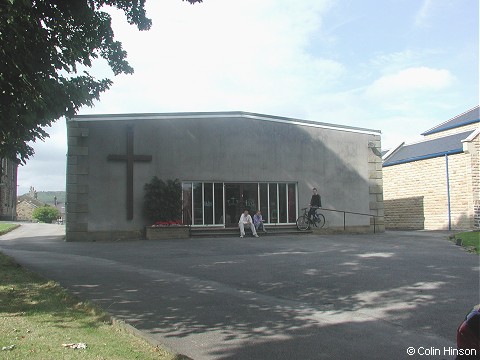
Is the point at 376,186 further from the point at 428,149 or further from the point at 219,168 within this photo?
the point at 219,168

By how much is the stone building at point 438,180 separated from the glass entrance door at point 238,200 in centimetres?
1113

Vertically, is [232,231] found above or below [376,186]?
below

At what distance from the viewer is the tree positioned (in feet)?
23.1

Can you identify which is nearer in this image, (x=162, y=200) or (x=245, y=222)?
(x=162, y=200)

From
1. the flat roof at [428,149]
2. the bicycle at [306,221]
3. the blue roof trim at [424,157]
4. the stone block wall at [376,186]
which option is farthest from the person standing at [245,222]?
the flat roof at [428,149]

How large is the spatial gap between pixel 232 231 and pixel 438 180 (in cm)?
1296

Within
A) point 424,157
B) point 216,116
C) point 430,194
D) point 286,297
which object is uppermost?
point 216,116

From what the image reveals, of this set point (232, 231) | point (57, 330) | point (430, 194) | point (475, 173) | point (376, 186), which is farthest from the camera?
point (430, 194)

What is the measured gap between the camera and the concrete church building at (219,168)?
1838 cm

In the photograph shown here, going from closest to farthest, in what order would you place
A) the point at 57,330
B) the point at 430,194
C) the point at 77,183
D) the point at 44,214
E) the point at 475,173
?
the point at 57,330, the point at 77,183, the point at 475,173, the point at 430,194, the point at 44,214

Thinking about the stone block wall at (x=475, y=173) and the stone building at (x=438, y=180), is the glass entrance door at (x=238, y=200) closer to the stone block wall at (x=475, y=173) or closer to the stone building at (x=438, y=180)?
the stone building at (x=438, y=180)

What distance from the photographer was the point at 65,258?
11992mm


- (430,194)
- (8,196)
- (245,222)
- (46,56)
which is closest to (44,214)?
(8,196)

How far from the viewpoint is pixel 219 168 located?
20281mm
